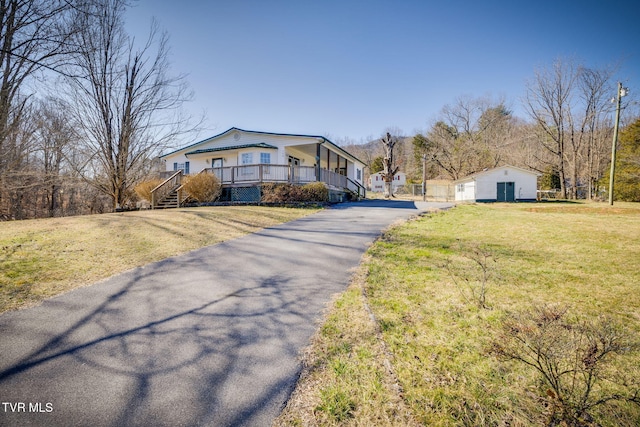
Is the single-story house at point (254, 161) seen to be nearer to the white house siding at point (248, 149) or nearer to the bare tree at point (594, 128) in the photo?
the white house siding at point (248, 149)

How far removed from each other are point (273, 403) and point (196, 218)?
9.84m

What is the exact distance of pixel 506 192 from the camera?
2752cm

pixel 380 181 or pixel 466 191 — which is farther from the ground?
pixel 380 181

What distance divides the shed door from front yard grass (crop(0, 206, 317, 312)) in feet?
87.9

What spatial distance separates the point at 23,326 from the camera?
298 cm

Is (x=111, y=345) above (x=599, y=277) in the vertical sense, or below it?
below

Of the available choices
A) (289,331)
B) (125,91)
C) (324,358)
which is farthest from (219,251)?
(125,91)

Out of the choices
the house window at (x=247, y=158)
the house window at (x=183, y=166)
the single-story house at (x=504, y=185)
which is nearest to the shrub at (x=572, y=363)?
the house window at (x=247, y=158)

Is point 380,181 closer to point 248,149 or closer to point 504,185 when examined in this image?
point 504,185

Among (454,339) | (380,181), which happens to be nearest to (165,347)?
(454,339)

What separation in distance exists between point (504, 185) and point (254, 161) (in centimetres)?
2561

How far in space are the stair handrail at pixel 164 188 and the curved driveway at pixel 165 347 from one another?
1261cm

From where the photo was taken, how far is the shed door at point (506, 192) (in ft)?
90.3

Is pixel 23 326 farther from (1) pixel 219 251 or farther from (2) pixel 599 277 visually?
(2) pixel 599 277
